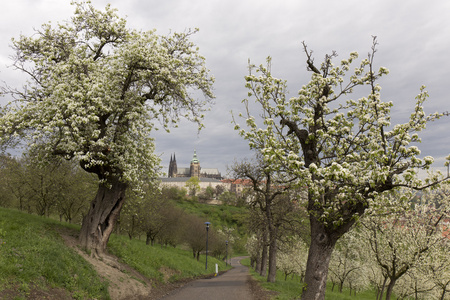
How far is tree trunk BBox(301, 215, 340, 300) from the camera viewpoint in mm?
10172

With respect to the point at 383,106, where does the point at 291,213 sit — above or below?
below

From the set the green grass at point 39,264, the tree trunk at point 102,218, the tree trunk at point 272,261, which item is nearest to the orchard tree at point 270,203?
the tree trunk at point 272,261

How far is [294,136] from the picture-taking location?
1280 centimetres

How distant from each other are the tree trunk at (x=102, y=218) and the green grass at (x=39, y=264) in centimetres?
142

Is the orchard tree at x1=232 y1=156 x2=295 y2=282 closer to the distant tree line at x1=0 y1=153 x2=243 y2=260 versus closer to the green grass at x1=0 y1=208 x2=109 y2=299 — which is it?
the distant tree line at x1=0 y1=153 x2=243 y2=260

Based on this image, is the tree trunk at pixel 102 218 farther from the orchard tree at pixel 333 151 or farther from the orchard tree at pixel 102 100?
the orchard tree at pixel 333 151

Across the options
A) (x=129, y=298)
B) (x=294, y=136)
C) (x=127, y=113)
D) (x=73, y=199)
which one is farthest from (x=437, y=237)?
(x=73, y=199)

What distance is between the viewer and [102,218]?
53.8 ft

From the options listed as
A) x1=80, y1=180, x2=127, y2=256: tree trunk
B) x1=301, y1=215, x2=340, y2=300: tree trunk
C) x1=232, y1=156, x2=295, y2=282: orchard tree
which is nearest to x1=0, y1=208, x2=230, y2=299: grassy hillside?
x1=80, y1=180, x2=127, y2=256: tree trunk

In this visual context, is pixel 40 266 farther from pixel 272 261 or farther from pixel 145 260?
pixel 272 261

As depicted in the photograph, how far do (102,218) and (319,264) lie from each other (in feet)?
37.7

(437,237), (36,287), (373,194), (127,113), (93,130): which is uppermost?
(127,113)

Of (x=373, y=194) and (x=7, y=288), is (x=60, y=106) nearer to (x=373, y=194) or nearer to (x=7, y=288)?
(x=7, y=288)

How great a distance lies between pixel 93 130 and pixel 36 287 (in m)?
7.42
